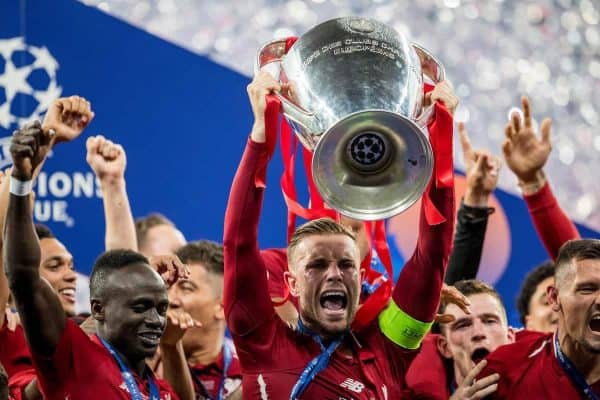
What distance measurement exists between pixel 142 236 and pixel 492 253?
66.9 inches

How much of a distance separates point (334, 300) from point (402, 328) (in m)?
0.19

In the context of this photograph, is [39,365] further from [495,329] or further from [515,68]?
[515,68]

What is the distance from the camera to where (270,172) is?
541cm

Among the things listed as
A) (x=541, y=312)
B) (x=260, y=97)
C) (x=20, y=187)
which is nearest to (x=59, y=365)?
(x=20, y=187)

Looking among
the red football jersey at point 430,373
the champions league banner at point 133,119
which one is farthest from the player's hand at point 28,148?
the champions league banner at point 133,119

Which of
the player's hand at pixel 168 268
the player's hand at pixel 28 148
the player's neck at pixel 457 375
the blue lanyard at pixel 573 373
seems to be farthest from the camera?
the player's neck at pixel 457 375

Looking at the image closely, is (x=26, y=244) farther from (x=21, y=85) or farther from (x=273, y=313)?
(x=21, y=85)

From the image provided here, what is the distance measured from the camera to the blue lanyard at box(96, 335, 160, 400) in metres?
2.97

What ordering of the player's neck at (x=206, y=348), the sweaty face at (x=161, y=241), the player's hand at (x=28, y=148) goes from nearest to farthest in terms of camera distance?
1. the player's hand at (x=28, y=148)
2. the player's neck at (x=206, y=348)
3. the sweaty face at (x=161, y=241)

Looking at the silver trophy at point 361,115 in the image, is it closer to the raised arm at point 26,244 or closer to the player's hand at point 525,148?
the raised arm at point 26,244

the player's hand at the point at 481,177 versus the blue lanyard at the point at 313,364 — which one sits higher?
the player's hand at the point at 481,177

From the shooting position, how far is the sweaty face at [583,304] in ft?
10.6

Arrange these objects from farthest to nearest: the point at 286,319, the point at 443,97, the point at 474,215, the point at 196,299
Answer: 1. the point at 196,299
2. the point at 474,215
3. the point at 286,319
4. the point at 443,97

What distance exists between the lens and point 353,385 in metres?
3.08
